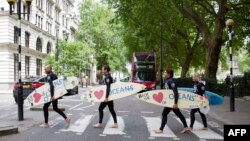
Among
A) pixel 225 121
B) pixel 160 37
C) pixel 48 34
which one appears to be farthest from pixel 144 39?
pixel 225 121

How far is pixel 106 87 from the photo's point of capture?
1181 cm

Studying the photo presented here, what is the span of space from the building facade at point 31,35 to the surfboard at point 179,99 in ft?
116

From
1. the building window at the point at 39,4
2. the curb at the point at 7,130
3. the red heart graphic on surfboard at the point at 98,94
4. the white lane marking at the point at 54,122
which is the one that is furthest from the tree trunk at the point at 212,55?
the building window at the point at 39,4

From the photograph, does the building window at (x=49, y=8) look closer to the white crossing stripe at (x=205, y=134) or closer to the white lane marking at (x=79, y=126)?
the white lane marking at (x=79, y=126)

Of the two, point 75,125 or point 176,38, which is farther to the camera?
point 176,38

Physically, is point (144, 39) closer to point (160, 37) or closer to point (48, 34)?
point (160, 37)

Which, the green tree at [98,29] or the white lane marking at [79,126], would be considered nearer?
the white lane marking at [79,126]

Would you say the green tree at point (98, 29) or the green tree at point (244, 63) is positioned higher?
the green tree at point (98, 29)

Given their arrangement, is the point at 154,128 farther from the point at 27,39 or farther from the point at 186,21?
the point at 27,39

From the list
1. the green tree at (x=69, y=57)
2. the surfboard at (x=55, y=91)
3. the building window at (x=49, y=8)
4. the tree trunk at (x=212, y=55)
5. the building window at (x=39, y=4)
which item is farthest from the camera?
the building window at (x=49, y=8)

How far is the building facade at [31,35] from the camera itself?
4466 cm

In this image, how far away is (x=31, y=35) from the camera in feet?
172

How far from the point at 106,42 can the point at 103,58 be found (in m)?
8.66

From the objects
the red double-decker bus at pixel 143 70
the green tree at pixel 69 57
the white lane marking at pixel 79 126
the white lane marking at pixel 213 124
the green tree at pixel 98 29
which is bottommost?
the white lane marking at pixel 213 124
